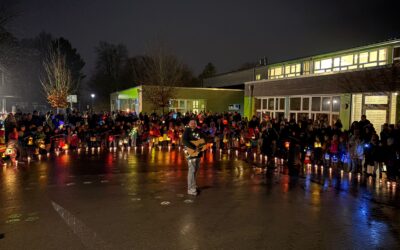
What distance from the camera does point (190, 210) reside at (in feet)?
23.5

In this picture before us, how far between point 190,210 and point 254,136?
398 inches

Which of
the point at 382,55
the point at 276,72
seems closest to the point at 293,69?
the point at 276,72

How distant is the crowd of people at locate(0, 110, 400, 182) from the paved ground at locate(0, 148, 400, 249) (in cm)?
123

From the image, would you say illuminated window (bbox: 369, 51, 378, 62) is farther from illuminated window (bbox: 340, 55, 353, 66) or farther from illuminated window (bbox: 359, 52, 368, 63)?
illuminated window (bbox: 340, 55, 353, 66)

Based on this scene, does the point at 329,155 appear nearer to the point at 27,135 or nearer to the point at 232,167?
the point at 232,167

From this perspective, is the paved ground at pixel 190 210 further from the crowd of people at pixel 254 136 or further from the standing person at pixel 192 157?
the crowd of people at pixel 254 136

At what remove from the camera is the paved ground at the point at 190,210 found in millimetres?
5559

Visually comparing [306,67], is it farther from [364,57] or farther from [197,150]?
[197,150]

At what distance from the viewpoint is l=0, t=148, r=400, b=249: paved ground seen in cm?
556

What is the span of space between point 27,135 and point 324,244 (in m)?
13.2

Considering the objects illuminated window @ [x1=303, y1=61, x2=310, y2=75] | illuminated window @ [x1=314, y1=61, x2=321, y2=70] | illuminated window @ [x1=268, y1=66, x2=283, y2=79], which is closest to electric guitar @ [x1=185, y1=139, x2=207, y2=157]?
illuminated window @ [x1=314, y1=61, x2=321, y2=70]

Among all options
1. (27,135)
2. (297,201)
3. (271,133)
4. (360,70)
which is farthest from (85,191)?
(360,70)

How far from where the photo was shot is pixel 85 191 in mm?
8672

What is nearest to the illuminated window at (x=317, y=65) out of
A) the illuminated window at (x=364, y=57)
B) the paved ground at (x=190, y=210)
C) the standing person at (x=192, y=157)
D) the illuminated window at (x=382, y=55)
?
the illuminated window at (x=364, y=57)
